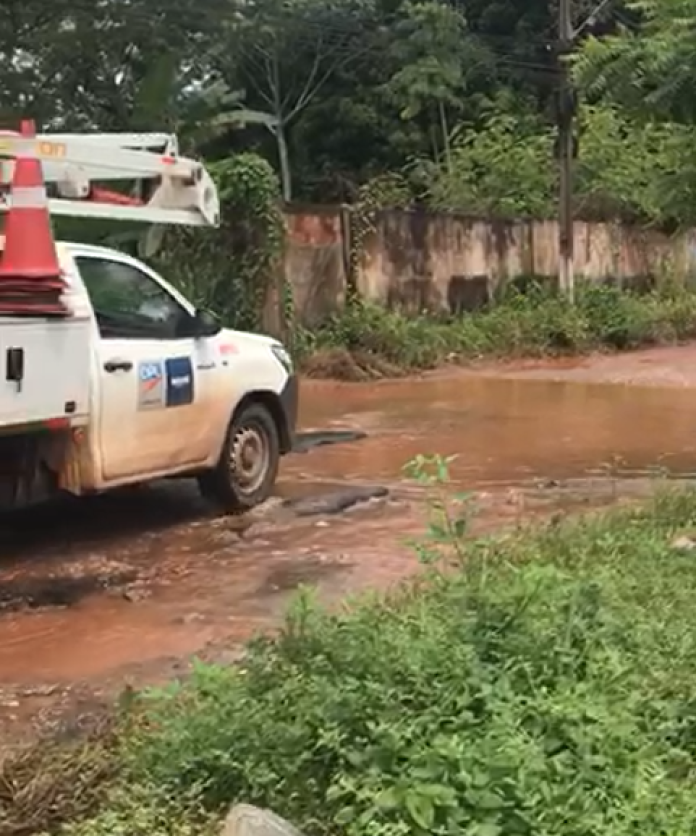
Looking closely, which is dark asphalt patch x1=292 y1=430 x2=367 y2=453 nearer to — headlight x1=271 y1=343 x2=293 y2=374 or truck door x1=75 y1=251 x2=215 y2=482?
headlight x1=271 y1=343 x2=293 y2=374

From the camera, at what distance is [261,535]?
30.6 ft

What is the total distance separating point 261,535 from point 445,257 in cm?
1700

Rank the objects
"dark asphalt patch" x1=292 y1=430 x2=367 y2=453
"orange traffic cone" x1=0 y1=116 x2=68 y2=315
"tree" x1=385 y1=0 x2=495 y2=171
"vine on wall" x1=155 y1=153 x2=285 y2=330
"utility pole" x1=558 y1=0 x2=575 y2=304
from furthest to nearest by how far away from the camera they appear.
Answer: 1. "tree" x1=385 y1=0 x2=495 y2=171
2. "utility pole" x1=558 y1=0 x2=575 y2=304
3. "vine on wall" x1=155 y1=153 x2=285 y2=330
4. "dark asphalt patch" x1=292 y1=430 x2=367 y2=453
5. "orange traffic cone" x1=0 y1=116 x2=68 y2=315

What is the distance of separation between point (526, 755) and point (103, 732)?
1.65 m

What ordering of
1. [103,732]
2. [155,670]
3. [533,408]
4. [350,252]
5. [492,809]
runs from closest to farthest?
1. [492,809]
2. [103,732]
3. [155,670]
4. [533,408]
5. [350,252]

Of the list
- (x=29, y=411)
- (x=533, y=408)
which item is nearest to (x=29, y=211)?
(x=29, y=411)

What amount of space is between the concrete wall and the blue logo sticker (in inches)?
498

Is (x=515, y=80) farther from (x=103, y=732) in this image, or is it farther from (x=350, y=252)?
(x=103, y=732)

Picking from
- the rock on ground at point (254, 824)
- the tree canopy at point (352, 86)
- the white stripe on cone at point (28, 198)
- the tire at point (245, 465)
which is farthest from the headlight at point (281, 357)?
the tree canopy at point (352, 86)

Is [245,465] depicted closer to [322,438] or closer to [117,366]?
[117,366]

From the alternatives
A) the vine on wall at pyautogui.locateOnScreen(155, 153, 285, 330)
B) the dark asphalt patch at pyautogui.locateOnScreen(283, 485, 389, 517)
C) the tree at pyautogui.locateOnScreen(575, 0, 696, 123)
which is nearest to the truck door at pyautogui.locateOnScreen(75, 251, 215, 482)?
the dark asphalt patch at pyautogui.locateOnScreen(283, 485, 389, 517)

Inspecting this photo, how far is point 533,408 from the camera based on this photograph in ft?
55.7

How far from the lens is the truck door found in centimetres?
861

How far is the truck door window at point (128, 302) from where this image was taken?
28.7 ft
